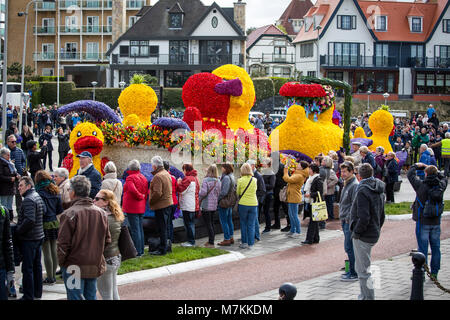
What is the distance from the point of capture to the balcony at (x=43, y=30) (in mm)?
65062

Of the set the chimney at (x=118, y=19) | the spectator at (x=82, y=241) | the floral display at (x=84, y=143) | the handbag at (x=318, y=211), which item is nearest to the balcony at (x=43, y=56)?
the chimney at (x=118, y=19)

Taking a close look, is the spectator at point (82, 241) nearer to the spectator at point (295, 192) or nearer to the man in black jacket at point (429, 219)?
the man in black jacket at point (429, 219)

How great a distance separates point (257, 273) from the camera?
10.5m

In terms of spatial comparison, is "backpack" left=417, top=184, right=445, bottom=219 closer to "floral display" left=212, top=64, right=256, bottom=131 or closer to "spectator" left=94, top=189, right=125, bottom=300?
"spectator" left=94, top=189, right=125, bottom=300

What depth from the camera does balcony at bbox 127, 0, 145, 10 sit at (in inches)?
2608

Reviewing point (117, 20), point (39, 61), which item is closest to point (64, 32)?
point (39, 61)

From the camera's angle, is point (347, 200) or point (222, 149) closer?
point (347, 200)

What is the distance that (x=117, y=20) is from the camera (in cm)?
5709

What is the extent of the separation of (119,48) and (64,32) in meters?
13.1

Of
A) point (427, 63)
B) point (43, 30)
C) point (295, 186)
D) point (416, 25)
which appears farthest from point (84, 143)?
point (43, 30)

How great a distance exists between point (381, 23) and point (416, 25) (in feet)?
11.4

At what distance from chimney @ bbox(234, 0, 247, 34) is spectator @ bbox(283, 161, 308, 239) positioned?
43625 mm
